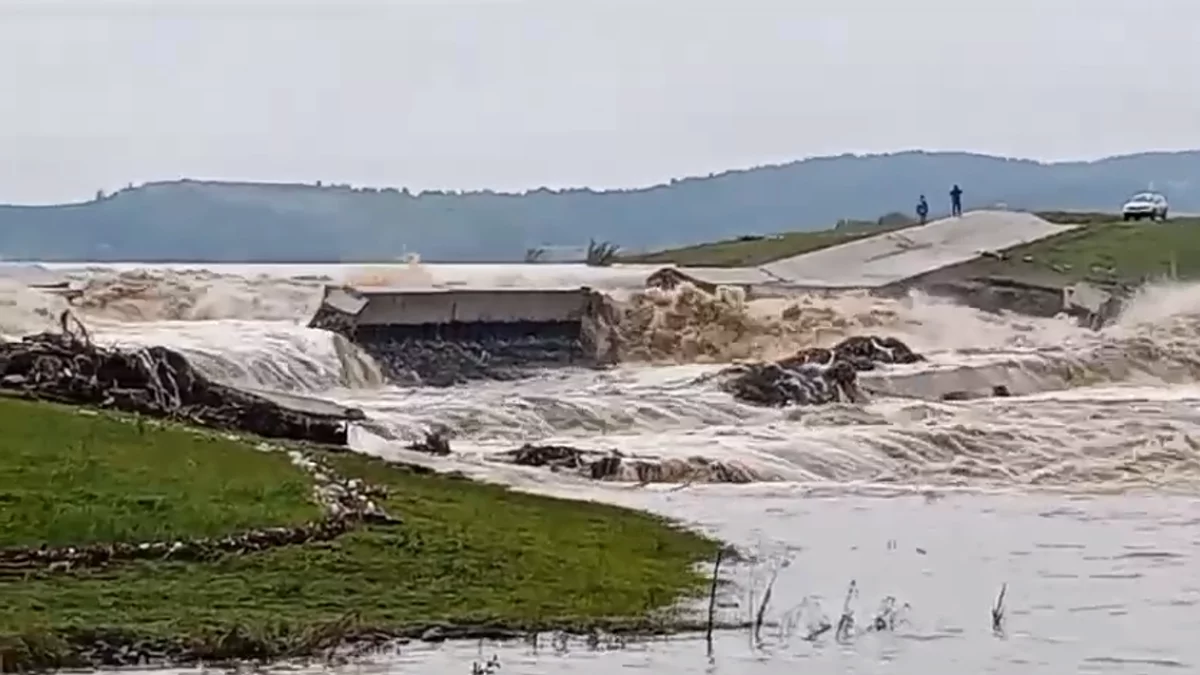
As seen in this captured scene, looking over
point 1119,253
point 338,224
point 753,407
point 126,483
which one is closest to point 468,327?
point 753,407

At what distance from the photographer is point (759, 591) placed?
16.2 meters

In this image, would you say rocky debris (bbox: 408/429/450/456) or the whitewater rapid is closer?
rocky debris (bbox: 408/429/450/456)

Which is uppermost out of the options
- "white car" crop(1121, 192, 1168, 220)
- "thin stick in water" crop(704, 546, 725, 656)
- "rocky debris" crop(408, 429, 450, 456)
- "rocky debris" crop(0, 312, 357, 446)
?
"white car" crop(1121, 192, 1168, 220)

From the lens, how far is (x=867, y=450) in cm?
3014

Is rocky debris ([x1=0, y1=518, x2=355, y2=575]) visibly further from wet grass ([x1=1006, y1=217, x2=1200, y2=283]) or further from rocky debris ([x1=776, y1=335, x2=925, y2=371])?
wet grass ([x1=1006, y1=217, x2=1200, y2=283])

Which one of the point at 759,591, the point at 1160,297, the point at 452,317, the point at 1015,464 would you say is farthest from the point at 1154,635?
the point at 1160,297

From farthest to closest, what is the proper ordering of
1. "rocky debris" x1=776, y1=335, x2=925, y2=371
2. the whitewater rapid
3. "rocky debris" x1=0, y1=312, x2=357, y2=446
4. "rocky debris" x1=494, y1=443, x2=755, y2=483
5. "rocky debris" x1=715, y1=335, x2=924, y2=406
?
"rocky debris" x1=776, y1=335, x2=925, y2=371
"rocky debris" x1=715, y1=335, x2=924, y2=406
the whitewater rapid
"rocky debris" x1=494, y1=443, x2=755, y2=483
"rocky debris" x1=0, y1=312, x2=357, y2=446

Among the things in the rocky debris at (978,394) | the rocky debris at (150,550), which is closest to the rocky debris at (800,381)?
the rocky debris at (978,394)

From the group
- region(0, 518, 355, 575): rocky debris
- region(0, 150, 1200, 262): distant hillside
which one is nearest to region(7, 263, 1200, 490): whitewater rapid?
region(0, 518, 355, 575): rocky debris

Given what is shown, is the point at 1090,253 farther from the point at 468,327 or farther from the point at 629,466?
the point at 629,466

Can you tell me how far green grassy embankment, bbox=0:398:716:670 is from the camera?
13.1 metres

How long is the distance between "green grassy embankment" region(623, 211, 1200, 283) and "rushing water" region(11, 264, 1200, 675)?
3.86 metres

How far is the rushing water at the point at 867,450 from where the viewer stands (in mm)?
14211

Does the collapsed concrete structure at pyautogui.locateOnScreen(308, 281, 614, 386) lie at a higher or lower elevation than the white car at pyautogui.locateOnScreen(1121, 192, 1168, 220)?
lower
